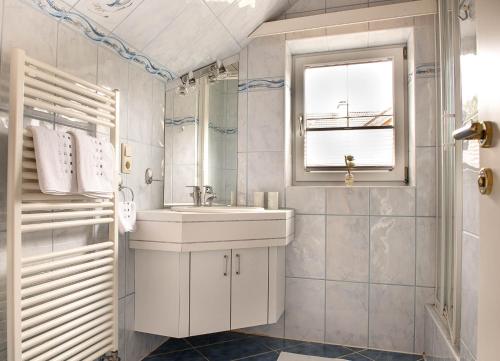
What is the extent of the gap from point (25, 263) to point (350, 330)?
6.18ft

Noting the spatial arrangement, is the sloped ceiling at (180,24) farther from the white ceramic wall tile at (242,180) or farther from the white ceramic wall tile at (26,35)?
the white ceramic wall tile at (242,180)

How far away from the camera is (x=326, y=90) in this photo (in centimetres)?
263

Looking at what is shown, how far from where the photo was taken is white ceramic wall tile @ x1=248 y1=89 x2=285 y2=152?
8.09 ft

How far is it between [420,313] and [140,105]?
6.91 ft

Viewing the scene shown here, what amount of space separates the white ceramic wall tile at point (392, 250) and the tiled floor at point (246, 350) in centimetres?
44

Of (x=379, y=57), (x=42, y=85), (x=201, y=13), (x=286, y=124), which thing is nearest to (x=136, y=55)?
(x=201, y=13)

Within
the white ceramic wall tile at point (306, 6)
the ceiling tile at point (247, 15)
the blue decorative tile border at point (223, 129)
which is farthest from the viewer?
the blue decorative tile border at point (223, 129)

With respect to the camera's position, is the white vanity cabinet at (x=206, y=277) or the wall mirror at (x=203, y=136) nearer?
the white vanity cabinet at (x=206, y=277)

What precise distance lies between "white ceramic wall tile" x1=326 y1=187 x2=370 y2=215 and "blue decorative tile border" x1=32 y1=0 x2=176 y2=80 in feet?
4.43

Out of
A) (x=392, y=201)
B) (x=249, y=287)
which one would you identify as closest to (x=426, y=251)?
(x=392, y=201)

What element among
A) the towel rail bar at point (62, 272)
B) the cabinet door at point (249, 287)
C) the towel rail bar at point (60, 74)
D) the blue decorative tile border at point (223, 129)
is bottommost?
the cabinet door at point (249, 287)

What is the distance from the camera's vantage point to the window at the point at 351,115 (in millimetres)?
2480

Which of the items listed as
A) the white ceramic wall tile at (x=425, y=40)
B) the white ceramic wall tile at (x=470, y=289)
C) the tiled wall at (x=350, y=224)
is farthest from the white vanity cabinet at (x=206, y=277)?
the white ceramic wall tile at (x=425, y=40)

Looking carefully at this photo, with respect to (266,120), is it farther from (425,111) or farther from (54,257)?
(54,257)
